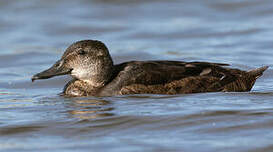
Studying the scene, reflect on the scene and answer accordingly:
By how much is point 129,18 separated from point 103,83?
25.3 feet

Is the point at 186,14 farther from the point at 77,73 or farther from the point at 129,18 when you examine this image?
the point at 77,73

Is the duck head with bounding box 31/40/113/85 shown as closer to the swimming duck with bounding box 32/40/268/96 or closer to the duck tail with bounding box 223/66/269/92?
the swimming duck with bounding box 32/40/268/96

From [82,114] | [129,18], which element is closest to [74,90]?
[82,114]

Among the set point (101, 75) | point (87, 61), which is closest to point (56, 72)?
point (87, 61)

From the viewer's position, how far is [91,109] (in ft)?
31.2

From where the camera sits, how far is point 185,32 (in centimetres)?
1641

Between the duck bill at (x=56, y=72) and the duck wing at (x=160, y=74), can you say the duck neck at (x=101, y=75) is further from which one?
the duck bill at (x=56, y=72)

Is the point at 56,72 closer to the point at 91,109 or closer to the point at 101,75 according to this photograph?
the point at 101,75

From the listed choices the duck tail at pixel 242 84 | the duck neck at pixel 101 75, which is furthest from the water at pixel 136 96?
the duck neck at pixel 101 75

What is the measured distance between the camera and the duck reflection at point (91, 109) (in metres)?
9.11

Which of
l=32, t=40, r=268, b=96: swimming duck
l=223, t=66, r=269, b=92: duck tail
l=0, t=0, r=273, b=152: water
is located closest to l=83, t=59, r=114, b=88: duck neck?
l=32, t=40, r=268, b=96: swimming duck

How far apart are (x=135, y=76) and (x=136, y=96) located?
0.92 feet

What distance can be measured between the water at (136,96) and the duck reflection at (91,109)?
13 millimetres

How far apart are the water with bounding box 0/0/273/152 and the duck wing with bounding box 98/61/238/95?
0.27m
